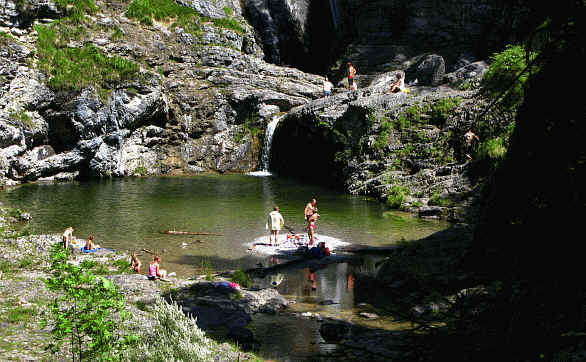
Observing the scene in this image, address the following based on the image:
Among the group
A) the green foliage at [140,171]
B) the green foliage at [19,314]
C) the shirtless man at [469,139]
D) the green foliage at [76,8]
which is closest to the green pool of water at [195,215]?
the green foliage at [140,171]

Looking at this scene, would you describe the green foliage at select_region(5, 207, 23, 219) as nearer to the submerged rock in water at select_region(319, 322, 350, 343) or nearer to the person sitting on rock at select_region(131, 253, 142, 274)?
the person sitting on rock at select_region(131, 253, 142, 274)

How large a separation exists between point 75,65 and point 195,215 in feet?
71.4

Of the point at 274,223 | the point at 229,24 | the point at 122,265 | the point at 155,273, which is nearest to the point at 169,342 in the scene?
the point at 155,273

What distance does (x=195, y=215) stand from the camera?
74.5 feet

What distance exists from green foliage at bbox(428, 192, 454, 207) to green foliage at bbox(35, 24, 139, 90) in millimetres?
27119

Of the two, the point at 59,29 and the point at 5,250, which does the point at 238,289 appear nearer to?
the point at 5,250

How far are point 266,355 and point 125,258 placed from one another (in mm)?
8480

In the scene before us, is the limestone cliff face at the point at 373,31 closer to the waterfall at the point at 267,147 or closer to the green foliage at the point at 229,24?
the green foliage at the point at 229,24

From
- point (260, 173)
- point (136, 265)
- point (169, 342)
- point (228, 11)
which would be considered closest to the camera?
point (169, 342)

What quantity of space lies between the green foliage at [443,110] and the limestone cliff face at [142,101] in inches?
638

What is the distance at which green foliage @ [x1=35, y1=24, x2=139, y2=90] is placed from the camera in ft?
116

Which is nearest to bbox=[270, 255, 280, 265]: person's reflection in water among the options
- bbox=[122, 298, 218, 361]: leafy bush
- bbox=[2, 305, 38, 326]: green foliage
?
bbox=[2, 305, 38, 326]: green foliage

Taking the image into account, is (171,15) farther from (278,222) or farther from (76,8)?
(278,222)

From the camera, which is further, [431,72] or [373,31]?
[373,31]
